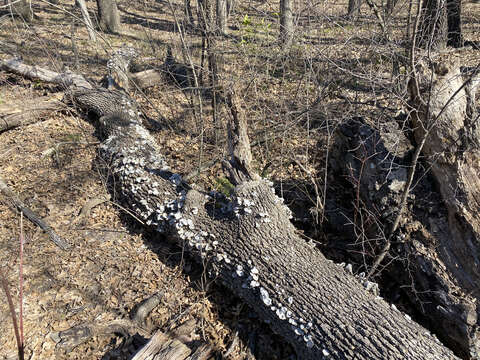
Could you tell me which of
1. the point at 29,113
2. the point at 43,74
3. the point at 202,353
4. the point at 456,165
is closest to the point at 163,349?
the point at 202,353

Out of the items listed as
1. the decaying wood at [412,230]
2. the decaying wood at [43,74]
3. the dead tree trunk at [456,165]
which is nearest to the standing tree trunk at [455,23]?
the dead tree trunk at [456,165]

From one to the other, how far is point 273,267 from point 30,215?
10.4ft

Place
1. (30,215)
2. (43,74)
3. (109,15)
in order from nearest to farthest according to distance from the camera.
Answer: (30,215)
(43,74)
(109,15)

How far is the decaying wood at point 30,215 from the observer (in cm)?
393

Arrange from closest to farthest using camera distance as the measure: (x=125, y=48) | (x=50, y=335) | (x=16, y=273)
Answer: (x=50, y=335) → (x=16, y=273) → (x=125, y=48)

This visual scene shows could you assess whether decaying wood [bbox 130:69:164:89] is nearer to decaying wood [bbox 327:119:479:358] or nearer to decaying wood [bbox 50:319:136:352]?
decaying wood [bbox 327:119:479:358]

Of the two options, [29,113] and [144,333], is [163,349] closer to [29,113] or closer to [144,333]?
[144,333]

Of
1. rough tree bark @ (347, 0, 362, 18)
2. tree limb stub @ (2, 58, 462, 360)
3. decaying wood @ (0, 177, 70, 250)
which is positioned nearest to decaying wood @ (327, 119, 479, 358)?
tree limb stub @ (2, 58, 462, 360)

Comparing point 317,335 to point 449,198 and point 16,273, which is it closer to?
point 449,198

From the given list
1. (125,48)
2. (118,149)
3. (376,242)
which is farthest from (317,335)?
(125,48)

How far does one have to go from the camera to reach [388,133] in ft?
13.2

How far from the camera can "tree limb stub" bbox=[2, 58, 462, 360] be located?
267 centimetres

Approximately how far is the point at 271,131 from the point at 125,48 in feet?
15.2

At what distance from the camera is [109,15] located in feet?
33.2
